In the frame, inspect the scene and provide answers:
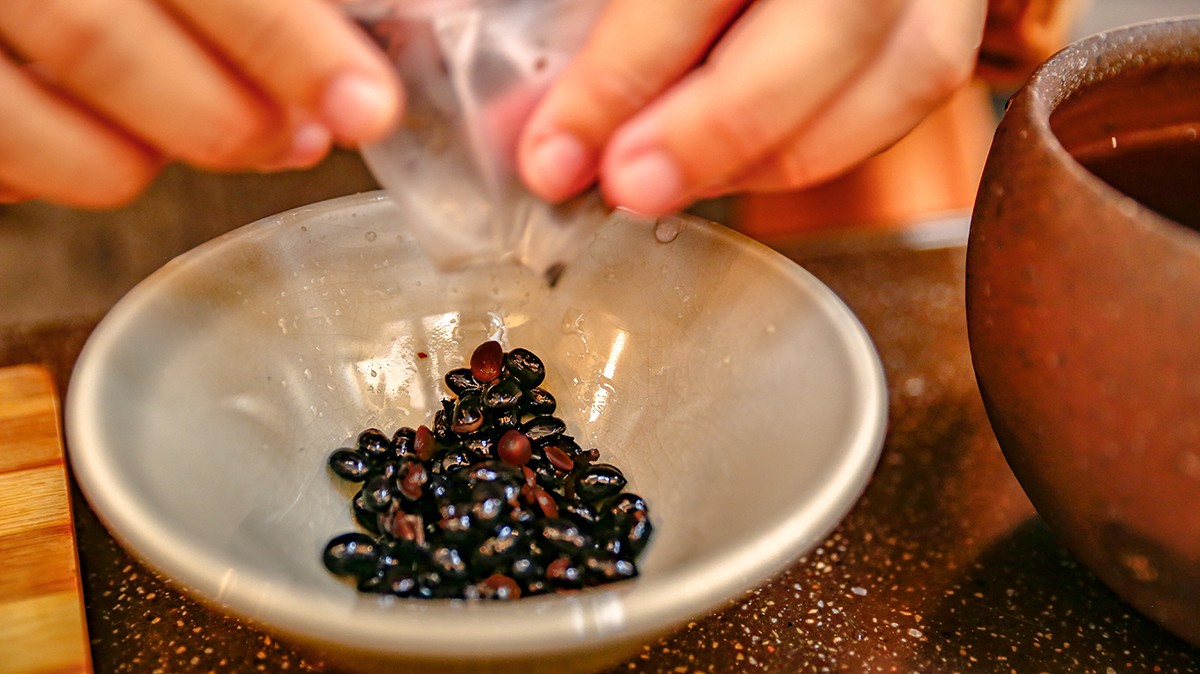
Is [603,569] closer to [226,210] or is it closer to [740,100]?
[740,100]

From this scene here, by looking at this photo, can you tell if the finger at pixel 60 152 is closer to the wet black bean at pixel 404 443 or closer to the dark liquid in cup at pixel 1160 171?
the wet black bean at pixel 404 443

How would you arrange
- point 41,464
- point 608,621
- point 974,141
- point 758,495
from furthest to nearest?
point 974,141
point 41,464
point 758,495
point 608,621

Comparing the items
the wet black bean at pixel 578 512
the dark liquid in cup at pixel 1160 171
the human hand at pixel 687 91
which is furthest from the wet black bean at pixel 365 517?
the dark liquid in cup at pixel 1160 171

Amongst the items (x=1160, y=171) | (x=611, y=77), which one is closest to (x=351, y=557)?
(x=611, y=77)

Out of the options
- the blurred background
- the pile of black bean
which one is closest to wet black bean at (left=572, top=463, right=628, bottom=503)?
the pile of black bean

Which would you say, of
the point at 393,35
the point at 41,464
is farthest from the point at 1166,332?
the point at 41,464

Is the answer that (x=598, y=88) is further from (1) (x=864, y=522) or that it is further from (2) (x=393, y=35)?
(1) (x=864, y=522)

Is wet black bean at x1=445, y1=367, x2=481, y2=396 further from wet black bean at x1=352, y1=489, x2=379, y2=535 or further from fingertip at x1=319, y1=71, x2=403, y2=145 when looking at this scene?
fingertip at x1=319, y1=71, x2=403, y2=145
